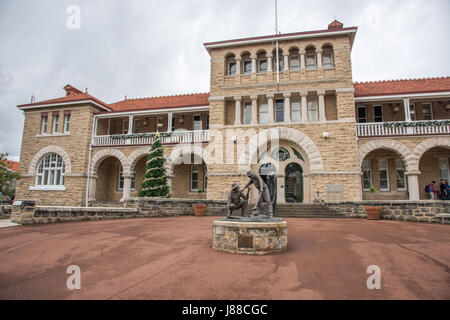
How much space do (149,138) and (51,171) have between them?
8379mm

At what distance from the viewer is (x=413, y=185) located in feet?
49.8

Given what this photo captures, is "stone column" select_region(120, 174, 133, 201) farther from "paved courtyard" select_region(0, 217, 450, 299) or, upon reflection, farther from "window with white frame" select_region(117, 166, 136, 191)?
"paved courtyard" select_region(0, 217, 450, 299)

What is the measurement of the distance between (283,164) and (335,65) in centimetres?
710

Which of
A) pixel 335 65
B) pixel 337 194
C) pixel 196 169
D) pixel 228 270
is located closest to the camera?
pixel 228 270

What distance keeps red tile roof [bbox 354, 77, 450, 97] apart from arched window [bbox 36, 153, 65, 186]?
22124 millimetres

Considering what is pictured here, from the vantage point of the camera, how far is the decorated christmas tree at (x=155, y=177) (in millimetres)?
16031

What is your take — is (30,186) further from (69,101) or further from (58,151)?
(69,101)

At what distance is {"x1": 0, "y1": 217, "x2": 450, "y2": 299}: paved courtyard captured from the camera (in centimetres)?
369

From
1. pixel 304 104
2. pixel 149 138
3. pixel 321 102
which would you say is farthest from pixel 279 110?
pixel 149 138

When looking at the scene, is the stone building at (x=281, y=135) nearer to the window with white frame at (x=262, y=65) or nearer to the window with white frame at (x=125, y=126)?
the window with white frame at (x=262, y=65)

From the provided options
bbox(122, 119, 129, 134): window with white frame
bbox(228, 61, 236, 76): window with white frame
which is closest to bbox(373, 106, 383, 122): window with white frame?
bbox(228, 61, 236, 76): window with white frame

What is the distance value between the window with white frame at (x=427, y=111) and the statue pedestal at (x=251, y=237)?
57.7 feet
